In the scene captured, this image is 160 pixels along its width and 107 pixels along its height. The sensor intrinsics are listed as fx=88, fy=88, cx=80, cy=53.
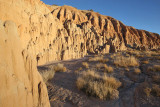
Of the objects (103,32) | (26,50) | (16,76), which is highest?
(103,32)

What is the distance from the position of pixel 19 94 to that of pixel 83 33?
952 inches

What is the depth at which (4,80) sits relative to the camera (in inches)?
60.8

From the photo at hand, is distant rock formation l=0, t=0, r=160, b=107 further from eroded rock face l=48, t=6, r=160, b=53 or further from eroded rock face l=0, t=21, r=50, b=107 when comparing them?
eroded rock face l=48, t=6, r=160, b=53

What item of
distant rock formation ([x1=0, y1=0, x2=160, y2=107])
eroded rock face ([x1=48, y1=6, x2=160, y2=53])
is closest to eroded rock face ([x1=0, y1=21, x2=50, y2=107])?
distant rock formation ([x1=0, y1=0, x2=160, y2=107])

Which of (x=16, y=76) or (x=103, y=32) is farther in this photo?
(x=103, y=32)

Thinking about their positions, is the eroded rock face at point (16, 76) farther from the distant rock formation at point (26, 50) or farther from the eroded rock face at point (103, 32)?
the eroded rock face at point (103, 32)

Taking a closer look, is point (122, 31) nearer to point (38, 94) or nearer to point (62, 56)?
point (62, 56)

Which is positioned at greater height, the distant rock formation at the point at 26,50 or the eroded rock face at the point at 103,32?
the eroded rock face at the point at 103,32

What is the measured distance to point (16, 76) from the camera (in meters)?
1.84

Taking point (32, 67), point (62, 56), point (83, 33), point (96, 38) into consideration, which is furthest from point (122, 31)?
point (32, 67)

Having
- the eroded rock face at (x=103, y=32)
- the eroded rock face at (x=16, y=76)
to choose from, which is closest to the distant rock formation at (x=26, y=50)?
the eroded rock face at (x=16, y=76)

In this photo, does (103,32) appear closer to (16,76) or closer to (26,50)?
(26,50)

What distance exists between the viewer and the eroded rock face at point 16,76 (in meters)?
1.57

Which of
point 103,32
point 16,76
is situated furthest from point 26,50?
point 103,32
